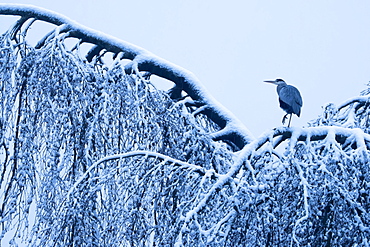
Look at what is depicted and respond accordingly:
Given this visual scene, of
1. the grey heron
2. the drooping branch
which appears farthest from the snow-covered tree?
the grey heron

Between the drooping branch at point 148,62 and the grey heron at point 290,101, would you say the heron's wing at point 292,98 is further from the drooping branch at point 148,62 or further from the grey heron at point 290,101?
the drooping branch at point 148,62

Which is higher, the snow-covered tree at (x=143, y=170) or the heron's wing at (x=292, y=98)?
the heron's wing at (x=292, y=98)

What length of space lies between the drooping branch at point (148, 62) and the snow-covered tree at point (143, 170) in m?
0.15

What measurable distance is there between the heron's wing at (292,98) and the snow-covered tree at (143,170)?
57cm

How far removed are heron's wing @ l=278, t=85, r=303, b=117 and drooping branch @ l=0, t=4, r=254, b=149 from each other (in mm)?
344

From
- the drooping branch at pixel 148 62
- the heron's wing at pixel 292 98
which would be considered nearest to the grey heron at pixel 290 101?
the heron's wing at pixel 292 98

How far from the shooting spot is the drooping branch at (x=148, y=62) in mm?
4438

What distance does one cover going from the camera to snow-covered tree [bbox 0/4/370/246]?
299 centimetres

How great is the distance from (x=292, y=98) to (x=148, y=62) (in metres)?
1.03

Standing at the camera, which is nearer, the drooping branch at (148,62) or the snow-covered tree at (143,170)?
the snow-covered tree at (143,170)

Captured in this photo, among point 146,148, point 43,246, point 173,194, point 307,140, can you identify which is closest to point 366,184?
point 307,140

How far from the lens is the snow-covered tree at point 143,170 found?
299cm

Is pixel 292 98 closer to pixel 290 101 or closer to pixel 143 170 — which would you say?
pixel 290 101

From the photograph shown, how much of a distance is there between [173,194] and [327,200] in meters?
0.80
